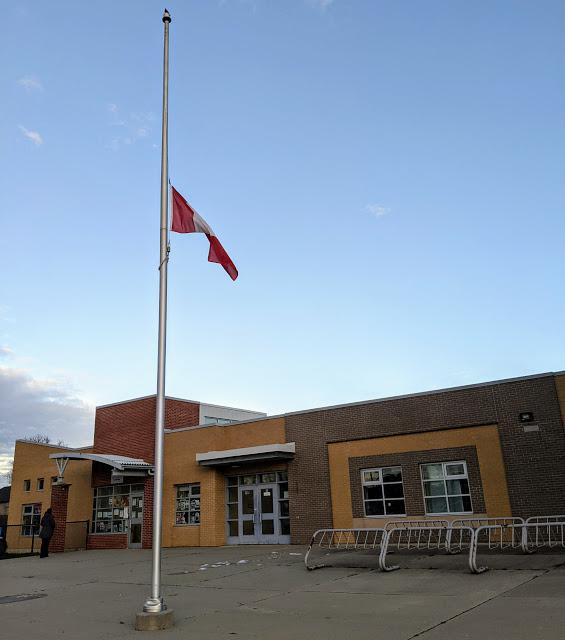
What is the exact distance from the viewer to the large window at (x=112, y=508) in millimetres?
25625

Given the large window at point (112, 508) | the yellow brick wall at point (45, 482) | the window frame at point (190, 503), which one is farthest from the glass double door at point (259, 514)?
the yellow brick wall at point (45, 482)

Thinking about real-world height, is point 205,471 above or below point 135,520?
above

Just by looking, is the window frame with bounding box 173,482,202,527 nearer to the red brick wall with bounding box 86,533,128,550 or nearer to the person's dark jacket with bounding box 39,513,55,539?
the red brick wall with bounding box 86,533,128,550

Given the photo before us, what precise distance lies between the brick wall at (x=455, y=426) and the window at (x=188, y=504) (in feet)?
14.3

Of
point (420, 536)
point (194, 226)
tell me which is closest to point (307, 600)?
point (194, 226)

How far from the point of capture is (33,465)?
32.0 metres

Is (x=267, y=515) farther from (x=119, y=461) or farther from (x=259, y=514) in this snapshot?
(x=119, y=461)

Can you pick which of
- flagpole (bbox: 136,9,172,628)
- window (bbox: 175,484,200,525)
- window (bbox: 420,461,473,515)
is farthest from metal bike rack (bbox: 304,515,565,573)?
window (bbox: 175,484,200,525)

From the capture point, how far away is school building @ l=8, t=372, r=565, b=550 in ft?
58.1

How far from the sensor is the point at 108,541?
25.6m

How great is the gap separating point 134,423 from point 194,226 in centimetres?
1762

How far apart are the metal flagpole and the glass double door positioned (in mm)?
13653

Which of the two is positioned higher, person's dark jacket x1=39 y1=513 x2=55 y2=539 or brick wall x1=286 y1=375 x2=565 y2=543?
brick wall x1=286 y1=375 x2=565 y2=543

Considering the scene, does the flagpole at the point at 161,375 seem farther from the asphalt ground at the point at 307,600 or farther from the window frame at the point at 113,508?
the window frame at the point at 113,508
